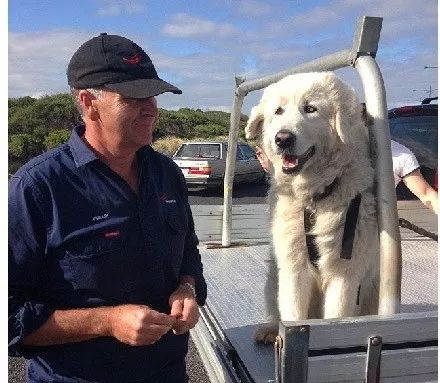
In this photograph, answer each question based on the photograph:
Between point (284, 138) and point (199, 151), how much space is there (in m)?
13.9

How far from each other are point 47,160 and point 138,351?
0.68m

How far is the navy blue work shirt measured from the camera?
4.91 feet

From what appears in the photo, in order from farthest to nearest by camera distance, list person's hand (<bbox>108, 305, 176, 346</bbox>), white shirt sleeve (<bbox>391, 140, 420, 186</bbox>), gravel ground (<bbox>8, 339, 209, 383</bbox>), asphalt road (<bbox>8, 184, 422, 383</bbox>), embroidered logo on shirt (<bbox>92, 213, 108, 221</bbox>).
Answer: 1. asphalt road (<bbox>8, 184, 422, 383</bbox>)
2. gravel ground (<bbox>8, 339, 209, 383</bbox>)
3. white shirt sleeve (<bbox>391, 140, 420, 186</bbox>)
4. embroidered logo on shirt (<bbox>92, 213, 108, 221</bbox>)
5. person's hand (<bbox>108, 305, 176, 346</bbox>)

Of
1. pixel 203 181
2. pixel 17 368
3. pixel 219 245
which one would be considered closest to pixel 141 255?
pixel 17 368

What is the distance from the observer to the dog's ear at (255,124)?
8.25 ft

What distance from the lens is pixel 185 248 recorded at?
2.03 meters

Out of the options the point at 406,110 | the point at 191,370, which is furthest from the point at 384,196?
the point at 406,110

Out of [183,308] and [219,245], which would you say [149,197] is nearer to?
[183,308]

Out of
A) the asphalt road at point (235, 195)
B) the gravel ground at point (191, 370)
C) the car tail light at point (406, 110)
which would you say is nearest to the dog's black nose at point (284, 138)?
the gravel ground at point (191, 370)

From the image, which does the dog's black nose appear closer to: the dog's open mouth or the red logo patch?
the dog's open mouth

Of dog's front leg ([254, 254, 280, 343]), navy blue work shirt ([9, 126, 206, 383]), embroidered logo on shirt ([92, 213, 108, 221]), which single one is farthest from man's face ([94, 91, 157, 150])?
dog's front leg ([254, 254, 280, 343])

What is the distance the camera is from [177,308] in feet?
5.50

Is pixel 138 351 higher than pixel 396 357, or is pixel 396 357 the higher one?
pixel 396 357

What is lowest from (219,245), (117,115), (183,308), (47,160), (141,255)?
(219,245)
